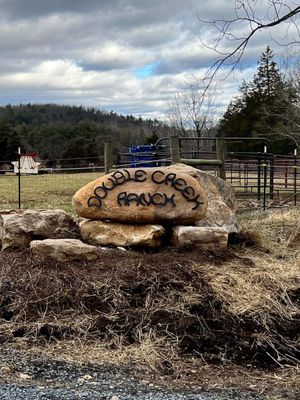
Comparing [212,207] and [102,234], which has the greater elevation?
[212,207]

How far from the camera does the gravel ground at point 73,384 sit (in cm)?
344

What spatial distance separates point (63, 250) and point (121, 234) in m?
0.86

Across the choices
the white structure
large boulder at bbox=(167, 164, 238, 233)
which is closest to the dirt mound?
large boulder at bbox=(167, 164, 238, 233)

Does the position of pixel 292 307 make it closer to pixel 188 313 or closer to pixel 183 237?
pixel 188 313

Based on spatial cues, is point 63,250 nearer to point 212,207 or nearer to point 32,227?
point 32,227

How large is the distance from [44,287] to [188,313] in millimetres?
1538

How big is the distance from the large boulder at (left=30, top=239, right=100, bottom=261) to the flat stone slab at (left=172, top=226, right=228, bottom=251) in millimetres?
1094

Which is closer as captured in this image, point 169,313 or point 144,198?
point 169,313

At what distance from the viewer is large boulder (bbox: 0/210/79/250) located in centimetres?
664

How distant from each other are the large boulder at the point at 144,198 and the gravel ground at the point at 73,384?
281 centimetres

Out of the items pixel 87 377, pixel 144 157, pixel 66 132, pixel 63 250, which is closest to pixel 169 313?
pixel 87 377

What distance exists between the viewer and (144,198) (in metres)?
6.71

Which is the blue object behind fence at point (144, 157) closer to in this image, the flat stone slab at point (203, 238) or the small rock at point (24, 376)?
the flat stone slab at point (203, 238)

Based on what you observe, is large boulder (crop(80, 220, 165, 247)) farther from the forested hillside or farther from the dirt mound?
the forested hillside
